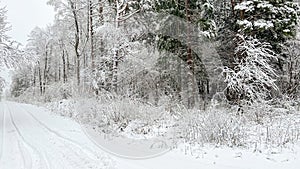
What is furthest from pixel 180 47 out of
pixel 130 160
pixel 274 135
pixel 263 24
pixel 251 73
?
pixel 130 160

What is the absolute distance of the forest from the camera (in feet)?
30.4

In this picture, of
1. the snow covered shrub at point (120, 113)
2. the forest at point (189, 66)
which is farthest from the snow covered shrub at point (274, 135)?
the snow covered shrub at point (120, 113)

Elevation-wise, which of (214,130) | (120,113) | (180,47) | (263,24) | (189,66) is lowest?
(214,130)

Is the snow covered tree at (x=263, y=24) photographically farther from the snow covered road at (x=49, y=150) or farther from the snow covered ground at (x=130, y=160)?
the snow covered road at (x=49, y=150)

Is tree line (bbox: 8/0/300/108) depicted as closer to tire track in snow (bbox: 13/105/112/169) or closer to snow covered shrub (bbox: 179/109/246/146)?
snow covered shrub (bbox: 179/109/246/146)

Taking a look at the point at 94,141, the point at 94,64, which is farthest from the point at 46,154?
the point at 94,64

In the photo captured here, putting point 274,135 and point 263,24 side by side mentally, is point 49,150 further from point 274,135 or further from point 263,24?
point 263,24

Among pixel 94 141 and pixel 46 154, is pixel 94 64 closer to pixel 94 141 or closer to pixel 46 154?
pixel 94 141

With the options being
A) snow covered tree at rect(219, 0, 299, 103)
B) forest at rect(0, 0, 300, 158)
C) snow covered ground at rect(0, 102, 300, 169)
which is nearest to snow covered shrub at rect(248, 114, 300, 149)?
forest at rect(0, 0, 300, 158)

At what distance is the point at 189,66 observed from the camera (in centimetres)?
1605

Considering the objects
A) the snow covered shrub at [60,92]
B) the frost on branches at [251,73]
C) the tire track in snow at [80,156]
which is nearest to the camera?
the tire track in snow at [80,156]

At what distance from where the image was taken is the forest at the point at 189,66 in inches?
365

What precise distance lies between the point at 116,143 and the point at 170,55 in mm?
10082

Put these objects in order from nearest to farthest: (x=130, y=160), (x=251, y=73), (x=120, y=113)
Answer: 1. (x=130, y=160)
2. (x=120, y=113)
3. (x=251, y=73)
